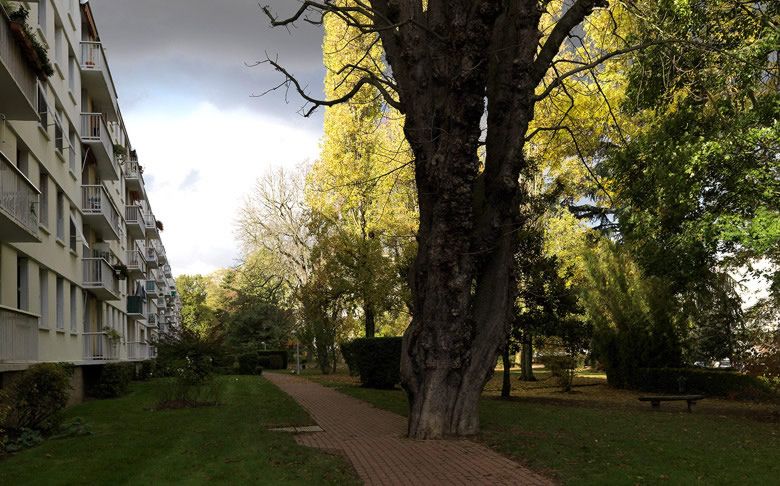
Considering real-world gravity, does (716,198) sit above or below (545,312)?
above

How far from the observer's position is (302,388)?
2819 cm

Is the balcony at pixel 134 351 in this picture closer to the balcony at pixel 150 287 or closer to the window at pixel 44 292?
the window at pixel 44 292

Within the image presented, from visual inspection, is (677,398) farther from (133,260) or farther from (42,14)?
(133,260)

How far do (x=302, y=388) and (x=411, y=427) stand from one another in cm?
1627

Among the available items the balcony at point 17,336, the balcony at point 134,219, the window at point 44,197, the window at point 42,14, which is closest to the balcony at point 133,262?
Answer: the balcony at point 134,219

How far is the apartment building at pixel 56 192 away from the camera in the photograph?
14961 millimetres

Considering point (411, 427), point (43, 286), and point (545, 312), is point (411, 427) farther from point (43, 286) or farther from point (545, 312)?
point (43, 286)

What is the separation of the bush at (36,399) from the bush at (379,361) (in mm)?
12920

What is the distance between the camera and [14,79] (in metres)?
14.3

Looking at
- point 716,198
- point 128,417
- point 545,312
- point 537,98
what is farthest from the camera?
point 545,312

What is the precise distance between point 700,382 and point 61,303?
71.6ft

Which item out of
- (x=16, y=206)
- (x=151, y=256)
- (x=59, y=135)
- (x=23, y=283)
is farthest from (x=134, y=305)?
(x=16, y=206)

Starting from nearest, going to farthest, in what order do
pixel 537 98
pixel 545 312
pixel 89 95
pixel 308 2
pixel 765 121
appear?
1. pixel 308 2
2. pixel 537 98
3. pixel 765 121
4. pixel 545 312
5. pixel 89 95

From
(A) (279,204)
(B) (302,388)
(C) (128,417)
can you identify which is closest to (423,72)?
(C) (128,417)
